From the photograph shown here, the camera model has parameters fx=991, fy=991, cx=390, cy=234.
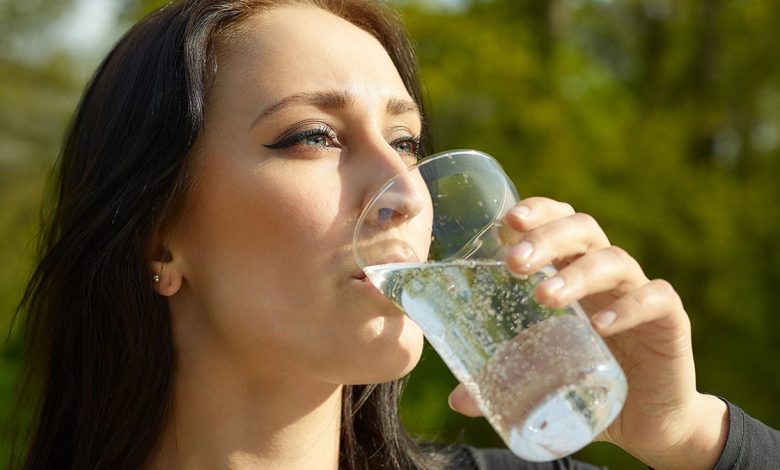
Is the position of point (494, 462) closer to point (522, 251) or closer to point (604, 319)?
point (604, 319)

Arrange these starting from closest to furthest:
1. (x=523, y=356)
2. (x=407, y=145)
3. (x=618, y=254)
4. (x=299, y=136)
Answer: (x=523, y=356), (x=618, y=254), (x=299, y=136), (x=407, y=145)

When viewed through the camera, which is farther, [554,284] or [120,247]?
[120,247]

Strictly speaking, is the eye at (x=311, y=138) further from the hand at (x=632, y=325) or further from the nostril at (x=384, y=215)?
the hand at (x=632, y=325)

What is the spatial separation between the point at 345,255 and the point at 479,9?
19.4 feet

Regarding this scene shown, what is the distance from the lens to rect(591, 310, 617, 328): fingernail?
1.78 meters

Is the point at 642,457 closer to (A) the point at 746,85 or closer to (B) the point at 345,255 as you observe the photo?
(B) the point at 345,255

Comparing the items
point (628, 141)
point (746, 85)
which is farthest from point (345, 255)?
point (746, 85)

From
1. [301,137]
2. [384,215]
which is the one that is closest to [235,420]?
[301,137]

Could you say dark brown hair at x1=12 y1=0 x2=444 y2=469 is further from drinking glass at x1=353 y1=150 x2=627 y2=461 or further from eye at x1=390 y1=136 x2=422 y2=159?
drinking glass at x1=353 y1=150 x2=627 y2=461

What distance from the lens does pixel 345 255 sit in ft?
6.88

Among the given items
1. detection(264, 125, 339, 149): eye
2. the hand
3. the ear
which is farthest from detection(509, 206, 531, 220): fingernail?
the ear

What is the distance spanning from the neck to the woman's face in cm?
5

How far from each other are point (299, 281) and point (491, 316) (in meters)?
0.59

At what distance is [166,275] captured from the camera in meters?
2.37
